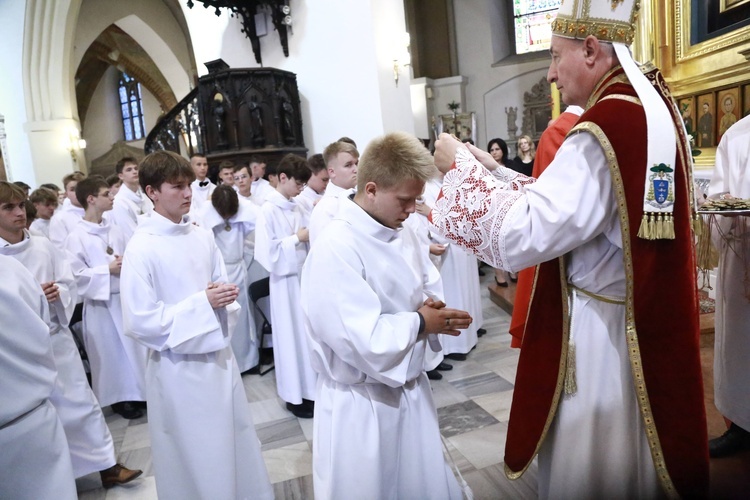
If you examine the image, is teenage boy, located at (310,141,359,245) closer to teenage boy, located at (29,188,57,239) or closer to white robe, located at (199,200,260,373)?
white robe, located at (199,200,260,373)

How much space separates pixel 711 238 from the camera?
2.48 meters

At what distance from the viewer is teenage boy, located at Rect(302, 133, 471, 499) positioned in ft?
5.41

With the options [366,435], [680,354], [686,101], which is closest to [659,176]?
[680,354]

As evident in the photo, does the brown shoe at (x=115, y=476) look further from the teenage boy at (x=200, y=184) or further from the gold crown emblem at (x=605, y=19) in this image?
the teenage boy at (x=200, y=184)

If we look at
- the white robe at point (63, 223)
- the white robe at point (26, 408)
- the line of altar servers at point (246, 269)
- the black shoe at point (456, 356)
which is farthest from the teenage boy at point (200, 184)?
the white robe at point (26, 408)

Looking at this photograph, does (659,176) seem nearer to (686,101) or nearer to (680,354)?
(680,354)

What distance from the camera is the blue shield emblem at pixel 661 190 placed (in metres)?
1.40

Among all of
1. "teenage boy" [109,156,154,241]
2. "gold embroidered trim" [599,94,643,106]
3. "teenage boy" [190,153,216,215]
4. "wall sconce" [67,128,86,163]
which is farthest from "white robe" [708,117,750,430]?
"wall sconce" [67,128,86,163]

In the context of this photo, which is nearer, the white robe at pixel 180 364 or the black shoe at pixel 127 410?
the white robe at pixel 180 364

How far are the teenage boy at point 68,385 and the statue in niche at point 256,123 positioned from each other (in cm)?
485

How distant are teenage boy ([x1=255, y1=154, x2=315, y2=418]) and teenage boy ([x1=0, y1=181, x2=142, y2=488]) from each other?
119cm

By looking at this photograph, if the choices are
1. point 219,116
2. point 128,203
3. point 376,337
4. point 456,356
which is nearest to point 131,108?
point 219,116

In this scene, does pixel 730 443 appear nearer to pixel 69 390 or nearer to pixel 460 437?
pixel 460 437

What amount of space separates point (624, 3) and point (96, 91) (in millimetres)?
25862
